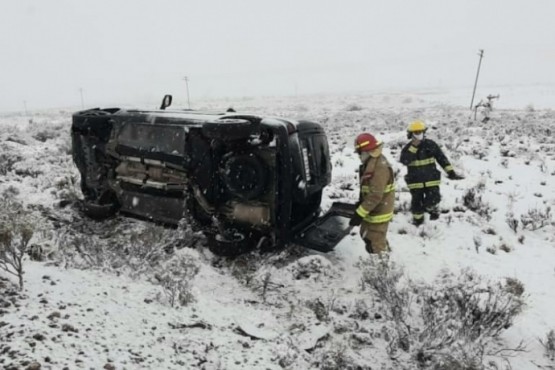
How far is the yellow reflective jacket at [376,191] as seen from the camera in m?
5.07

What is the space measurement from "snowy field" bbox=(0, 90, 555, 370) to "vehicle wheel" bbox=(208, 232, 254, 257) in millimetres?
124

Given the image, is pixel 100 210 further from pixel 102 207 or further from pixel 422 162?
pixel 422 162

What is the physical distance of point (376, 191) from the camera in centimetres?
507

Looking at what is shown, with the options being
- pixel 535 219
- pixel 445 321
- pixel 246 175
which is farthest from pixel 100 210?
pixel 535 219

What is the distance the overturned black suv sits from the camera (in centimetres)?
525

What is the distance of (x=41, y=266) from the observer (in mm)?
4039

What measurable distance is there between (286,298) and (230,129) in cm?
216

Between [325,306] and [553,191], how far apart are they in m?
6.41

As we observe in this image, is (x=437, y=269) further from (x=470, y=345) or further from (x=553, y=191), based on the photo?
(x=553, y=191)

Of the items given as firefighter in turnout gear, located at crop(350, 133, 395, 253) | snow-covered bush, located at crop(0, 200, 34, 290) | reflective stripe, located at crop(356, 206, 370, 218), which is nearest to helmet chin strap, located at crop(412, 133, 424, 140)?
firefighter in turnout gear, located at crop(350, 133, 395, 253)

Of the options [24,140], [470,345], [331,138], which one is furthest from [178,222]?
[24,140]

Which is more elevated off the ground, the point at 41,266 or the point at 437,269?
the point at 41,266

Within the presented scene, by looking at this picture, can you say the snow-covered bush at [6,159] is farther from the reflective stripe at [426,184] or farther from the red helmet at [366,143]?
the reflective stripe at [426,184]

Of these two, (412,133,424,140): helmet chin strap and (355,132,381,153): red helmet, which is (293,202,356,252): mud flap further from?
(412,133,424,140): helmet chin strap
